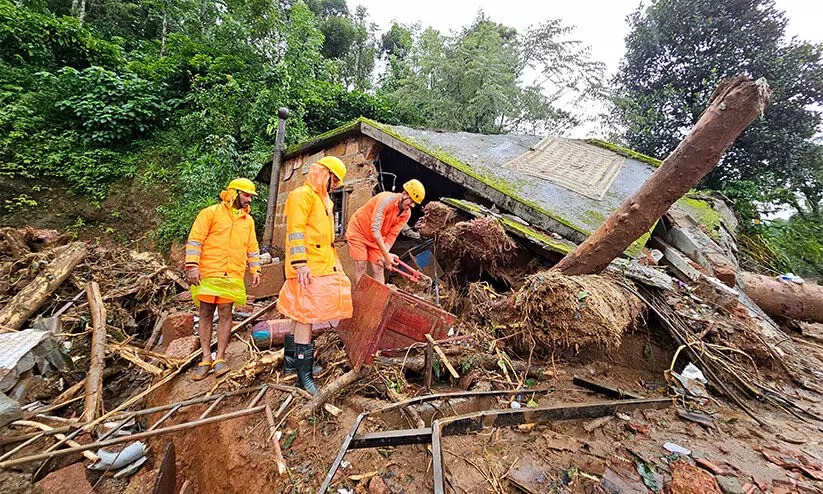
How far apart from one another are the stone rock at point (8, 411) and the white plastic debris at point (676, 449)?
5005mm

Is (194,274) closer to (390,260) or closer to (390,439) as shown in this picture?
(390,260)

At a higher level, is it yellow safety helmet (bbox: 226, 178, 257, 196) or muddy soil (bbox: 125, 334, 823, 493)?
yellow safety helmet (bbox: 226, 178, 257, 196)

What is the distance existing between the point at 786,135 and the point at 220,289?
60.1 feet

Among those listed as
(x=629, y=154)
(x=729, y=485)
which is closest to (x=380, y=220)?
(x=729, y=485)

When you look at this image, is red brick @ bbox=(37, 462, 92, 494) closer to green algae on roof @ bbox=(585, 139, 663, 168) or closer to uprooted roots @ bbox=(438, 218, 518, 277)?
uprooted roots @ bbox=(438, 218, 518, 277)

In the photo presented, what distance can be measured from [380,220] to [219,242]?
1947 millimetres

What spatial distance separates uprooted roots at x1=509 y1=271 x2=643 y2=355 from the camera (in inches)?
118

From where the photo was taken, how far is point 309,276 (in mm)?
2873

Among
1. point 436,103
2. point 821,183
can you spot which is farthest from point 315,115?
point 821,183

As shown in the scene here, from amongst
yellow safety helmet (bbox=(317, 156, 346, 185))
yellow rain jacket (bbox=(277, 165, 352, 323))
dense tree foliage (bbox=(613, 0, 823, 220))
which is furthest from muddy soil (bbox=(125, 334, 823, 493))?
dense tree foliage (bbox=(613, 0, 823, 220))

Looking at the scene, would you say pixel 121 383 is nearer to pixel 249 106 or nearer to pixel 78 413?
pixel 78 413

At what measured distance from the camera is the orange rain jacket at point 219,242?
3.31 metres

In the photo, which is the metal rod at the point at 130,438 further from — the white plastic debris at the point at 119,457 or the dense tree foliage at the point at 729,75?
the dense tree foliage at the point at 729,75

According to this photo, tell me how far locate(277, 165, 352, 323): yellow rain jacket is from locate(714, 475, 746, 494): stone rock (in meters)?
2.73
